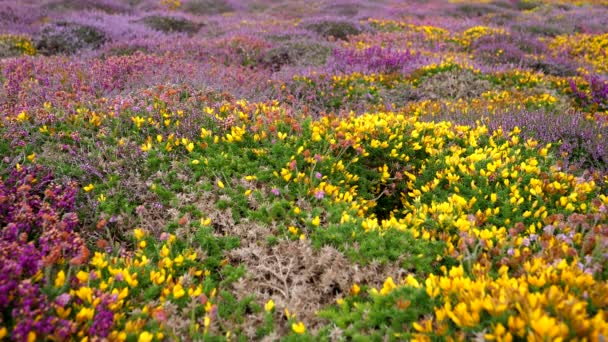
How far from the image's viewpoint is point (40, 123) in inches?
177

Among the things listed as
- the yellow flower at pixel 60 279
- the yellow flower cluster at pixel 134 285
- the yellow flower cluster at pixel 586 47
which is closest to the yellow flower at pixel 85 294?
the yellow flower cluster at pixel 134 285

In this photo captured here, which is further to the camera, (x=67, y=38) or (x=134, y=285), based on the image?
(x=67, y=38)

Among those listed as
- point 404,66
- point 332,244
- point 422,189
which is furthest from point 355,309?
point 404,66

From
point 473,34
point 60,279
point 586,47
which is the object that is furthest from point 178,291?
point 586,47

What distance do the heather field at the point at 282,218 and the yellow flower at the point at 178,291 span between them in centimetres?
1

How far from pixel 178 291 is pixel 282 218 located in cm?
Answer: 113

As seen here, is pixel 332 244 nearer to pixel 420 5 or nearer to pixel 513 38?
pixel 513 38

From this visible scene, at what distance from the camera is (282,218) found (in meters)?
3.59

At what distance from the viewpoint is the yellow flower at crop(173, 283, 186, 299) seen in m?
2.72

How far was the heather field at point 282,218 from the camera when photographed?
244cm

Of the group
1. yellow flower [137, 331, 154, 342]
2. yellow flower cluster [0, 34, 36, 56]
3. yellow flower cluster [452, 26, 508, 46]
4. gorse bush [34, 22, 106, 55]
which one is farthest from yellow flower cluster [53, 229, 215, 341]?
yellow flower cluster [452, 26, 508, 46]

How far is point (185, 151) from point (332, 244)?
1.96 m

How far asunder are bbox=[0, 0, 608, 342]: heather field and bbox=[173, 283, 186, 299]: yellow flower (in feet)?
0.03

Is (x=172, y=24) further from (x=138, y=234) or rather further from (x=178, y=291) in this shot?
(x=178, y=291)
